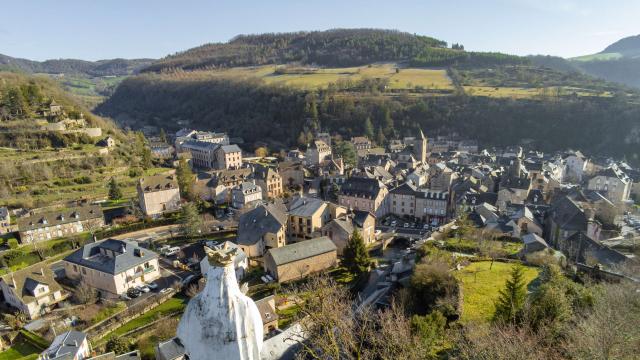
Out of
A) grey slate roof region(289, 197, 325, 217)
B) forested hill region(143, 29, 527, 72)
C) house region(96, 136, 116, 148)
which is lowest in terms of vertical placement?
grey slate roof region(289, 197, 325, 217)

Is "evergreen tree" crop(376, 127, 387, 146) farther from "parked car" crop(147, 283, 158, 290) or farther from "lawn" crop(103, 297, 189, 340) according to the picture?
"lawn" crop(103, 297, 189, 340)

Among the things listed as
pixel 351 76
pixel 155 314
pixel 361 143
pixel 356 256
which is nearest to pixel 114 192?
pixel 155 314

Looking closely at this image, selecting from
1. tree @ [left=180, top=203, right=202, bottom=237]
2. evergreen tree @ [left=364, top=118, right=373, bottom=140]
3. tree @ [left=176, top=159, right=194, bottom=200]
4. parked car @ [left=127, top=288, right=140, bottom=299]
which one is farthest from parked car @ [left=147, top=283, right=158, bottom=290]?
evergreen tree @ [left=364, top=118, right=373, bottom=140]

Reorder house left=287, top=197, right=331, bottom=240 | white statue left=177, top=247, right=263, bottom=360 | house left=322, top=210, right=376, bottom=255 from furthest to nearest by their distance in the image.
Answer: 1. house left=287, top=197, right=331, bottom=240
2. house left=322, top=210, right=376, bottom=255
3. white statue left=177, top=247, right=263, bottom=360

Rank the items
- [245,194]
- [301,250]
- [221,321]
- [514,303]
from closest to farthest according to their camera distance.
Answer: [221,321], [514,303], [301,250], [245,194]

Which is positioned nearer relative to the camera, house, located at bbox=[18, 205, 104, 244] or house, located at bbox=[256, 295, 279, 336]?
house, located at bbox=[256, 295, 279, 336]

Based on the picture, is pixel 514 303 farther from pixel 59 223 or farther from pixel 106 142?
pixel 106 142
